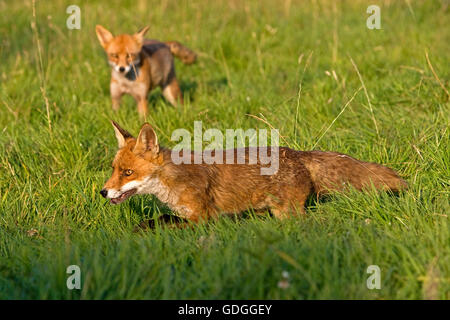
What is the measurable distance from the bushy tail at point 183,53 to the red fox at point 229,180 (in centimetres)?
433

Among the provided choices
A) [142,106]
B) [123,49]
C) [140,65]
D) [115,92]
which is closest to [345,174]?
A: [142,106]

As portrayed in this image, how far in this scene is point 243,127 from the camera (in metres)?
7.33

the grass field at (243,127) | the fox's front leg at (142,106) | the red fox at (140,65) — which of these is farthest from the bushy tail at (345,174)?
the red fox at (140,65)

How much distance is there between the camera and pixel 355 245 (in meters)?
4.18

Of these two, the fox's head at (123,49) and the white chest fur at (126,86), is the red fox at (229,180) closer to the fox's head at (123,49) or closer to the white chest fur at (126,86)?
the white chest fur at (126,86)

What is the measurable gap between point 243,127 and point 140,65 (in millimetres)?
2707

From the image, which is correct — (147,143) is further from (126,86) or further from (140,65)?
(140,65)

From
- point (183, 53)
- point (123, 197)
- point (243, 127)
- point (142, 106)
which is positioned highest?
point (183, 53)

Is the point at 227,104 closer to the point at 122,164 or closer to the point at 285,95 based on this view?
the point at 285,95

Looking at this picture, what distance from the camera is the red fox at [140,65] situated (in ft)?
29.1

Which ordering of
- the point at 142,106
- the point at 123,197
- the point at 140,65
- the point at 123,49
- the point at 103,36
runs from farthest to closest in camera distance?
the point at 103,36 < the point at 140,65 < the point at 123,49 < the point at 142,106 < the point at 123,197

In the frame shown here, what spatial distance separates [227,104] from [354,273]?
4.31 meters

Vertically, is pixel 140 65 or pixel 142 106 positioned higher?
pixel 140 65

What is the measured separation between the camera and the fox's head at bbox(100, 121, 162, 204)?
525cm
